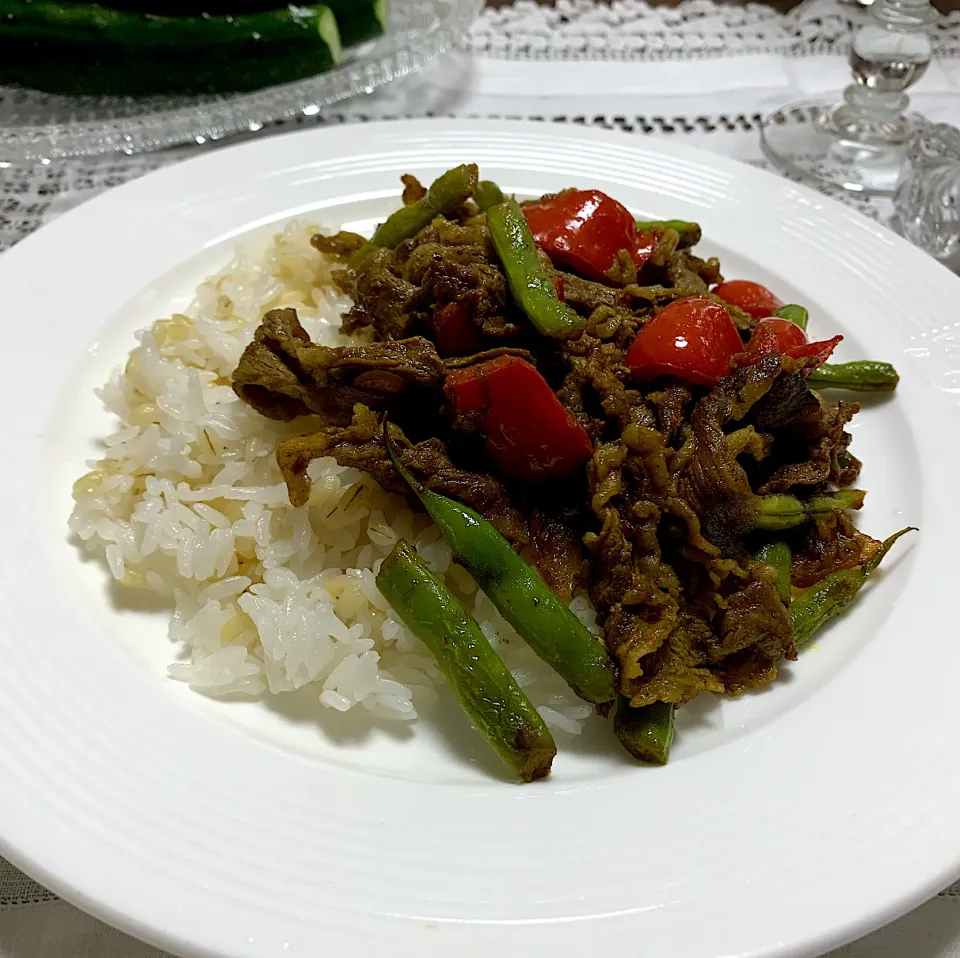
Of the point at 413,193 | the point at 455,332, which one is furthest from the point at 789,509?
the point at 413,193

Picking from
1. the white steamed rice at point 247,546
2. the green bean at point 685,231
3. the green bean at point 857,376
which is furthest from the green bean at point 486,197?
the green bean at point 857,376

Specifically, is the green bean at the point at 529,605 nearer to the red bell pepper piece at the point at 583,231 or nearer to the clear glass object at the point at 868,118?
the red bell pepper piece at the point at 583,231

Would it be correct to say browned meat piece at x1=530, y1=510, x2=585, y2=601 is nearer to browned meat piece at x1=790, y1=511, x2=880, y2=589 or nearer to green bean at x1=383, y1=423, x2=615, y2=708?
green bean at x1=383, y1=423, x2=615, y2=708

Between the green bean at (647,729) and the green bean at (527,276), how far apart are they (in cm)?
102

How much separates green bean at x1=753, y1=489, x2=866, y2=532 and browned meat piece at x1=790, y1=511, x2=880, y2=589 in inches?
1.3

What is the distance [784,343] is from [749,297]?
18.4 inches

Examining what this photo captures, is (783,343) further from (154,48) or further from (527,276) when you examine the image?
(154,48)

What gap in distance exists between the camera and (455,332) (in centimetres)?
238

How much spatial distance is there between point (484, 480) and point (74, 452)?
136 centimetres

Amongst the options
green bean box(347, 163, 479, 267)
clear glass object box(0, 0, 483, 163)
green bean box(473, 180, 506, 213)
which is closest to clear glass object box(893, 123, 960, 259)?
green bean box(473, 180, 506, 213)

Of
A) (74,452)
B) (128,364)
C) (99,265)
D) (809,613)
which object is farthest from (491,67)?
(809,613)

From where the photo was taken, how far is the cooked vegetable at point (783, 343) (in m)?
2.44

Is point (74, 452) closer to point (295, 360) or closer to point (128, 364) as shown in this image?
point (128, 364)

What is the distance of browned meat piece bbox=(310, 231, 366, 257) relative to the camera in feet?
10.1
